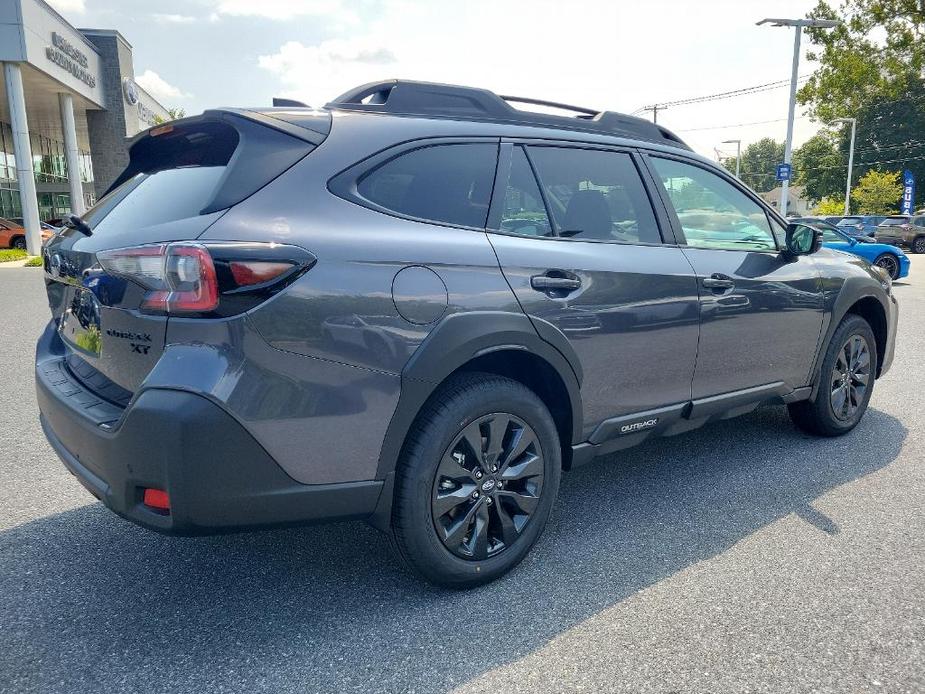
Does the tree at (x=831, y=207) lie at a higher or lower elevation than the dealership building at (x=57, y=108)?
lower

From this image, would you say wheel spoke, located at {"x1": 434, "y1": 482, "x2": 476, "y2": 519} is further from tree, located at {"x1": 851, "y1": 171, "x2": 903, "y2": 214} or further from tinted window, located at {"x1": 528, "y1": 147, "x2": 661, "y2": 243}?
tree, located at {"x1": 851, "y1": 171, "x2": 903, "y2": 214}

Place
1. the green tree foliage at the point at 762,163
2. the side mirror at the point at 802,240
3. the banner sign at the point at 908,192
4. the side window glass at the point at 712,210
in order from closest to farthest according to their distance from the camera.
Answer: the side window glass at the point at 712,210, the side mirror at the point at 802,240, the banner sign at the point at 908,192, the green tree foliage at the point at 762,163

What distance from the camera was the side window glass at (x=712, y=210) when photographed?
355 centimetres

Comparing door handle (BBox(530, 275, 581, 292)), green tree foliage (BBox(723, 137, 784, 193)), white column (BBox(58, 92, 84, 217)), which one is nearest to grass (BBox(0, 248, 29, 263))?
white column (BBox(58, 92, 84, 217))

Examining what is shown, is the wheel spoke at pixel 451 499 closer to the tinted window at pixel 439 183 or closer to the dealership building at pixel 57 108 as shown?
the tinted window at pixel 439 183

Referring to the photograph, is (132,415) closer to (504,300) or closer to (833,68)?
(504,300)

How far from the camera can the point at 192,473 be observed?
6.81ft

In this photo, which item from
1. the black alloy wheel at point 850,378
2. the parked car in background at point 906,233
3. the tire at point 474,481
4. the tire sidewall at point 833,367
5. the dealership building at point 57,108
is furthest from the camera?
the parked car in background at point 906,233

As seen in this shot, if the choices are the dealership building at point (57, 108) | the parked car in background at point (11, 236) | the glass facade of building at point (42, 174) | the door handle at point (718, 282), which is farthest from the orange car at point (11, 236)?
the door handle at point (718, 282)

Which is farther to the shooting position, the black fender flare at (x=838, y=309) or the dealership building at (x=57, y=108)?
the dealership building at (x=57, y=108)

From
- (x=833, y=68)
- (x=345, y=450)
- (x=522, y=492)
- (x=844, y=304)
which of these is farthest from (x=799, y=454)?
(x=833, y=68)

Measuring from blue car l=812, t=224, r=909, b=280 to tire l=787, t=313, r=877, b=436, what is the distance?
11997 millimetres

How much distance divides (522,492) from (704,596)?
768 millimetres

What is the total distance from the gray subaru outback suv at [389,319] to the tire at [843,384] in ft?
3.42
